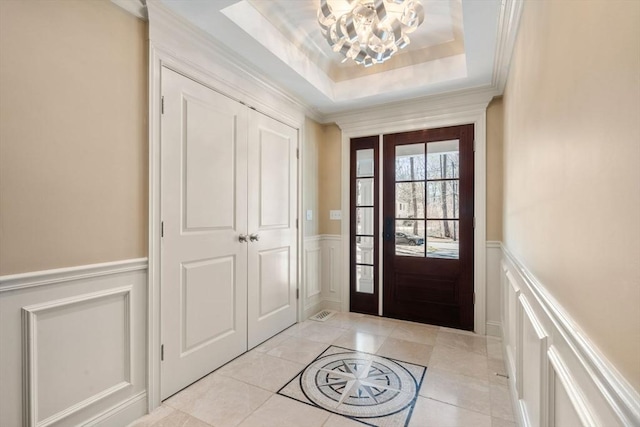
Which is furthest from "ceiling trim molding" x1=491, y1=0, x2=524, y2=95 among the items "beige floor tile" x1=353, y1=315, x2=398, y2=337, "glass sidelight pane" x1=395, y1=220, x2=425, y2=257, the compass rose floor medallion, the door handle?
"beige floor tile" x1=353, y1=315, x2=398, y2=337

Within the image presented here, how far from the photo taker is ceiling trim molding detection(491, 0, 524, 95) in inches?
67.5

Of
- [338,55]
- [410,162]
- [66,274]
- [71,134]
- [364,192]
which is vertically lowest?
[66,274]

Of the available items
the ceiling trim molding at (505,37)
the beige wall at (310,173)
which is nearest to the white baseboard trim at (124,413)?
the beige wall at (310,173)

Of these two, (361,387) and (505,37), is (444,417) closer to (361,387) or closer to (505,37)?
(361,387)

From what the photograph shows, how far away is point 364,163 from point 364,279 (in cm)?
136

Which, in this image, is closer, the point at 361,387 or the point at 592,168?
the point at 592,168

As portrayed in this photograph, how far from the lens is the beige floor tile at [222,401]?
1.77 m

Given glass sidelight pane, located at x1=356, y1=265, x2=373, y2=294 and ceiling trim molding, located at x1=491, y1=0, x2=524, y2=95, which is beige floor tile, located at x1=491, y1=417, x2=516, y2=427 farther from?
ceiling trim molding, located at x1=491, y1=0, x2=524, y2=95

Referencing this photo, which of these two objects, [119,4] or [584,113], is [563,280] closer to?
[584,113]

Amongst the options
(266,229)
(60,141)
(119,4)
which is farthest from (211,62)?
(266,229)

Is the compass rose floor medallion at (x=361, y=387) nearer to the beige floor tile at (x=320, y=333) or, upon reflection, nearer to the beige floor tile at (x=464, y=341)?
the beige floor tile at (x=320, y=333)

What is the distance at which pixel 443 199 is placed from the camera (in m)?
3.15

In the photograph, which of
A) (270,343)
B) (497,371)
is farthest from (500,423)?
(270,343)

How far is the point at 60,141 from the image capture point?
145cm
